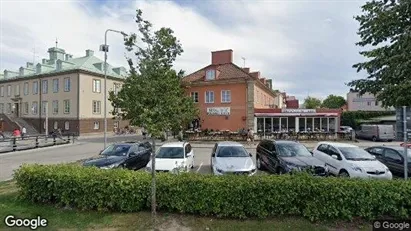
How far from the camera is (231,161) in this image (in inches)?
427

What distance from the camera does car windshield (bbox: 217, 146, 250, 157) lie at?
11609 millimetres

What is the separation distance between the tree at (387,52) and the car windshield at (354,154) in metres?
4.44

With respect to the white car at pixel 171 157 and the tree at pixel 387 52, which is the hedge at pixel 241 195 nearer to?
the tree at pixel 387 52

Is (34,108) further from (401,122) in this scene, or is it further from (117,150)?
(401,122)

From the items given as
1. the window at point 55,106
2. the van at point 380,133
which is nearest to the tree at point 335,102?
the van at point 380,133

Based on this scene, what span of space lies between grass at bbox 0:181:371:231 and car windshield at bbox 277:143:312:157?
567 centimetres

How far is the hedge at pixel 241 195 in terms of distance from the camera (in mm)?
5973

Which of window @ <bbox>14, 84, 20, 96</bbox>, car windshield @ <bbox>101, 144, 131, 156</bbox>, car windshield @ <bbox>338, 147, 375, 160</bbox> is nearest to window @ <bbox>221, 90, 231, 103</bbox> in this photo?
car windshield @ <bbox>101, 144, 131, 156</bbox>

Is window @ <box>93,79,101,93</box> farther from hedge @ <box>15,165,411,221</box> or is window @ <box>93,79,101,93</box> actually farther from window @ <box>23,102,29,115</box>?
hedge @ <box>15,165,411,221</box>

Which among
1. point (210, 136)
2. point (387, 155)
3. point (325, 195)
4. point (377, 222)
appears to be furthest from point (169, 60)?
point (210, 136)

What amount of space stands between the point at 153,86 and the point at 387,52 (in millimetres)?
5958

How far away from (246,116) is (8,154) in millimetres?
22329

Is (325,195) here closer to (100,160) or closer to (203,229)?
(203,229)

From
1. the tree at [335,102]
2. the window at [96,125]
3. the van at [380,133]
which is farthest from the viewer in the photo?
the tree at [335,102]
